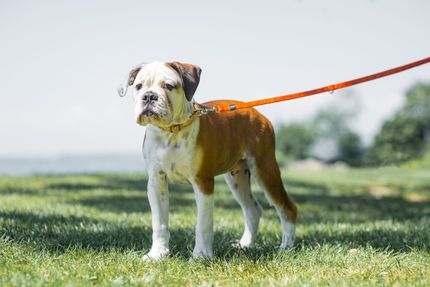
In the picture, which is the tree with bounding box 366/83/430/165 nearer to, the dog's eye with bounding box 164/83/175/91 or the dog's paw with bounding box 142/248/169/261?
the dog's paw with bounding box 142/248/169/261

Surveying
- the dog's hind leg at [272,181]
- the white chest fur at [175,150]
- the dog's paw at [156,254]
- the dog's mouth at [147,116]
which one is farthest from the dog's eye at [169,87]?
the dog's paw at [156,254]

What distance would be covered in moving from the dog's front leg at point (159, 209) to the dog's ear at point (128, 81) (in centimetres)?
68

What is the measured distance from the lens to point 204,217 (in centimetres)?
450

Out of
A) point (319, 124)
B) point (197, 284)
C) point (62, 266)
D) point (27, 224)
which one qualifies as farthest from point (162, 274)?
point (319, 124)

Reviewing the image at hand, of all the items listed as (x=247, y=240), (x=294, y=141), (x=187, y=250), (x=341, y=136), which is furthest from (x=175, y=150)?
(x=341, y=136)

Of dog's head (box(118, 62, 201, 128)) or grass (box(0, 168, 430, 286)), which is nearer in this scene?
grass (box(0, 168, 430, 286))

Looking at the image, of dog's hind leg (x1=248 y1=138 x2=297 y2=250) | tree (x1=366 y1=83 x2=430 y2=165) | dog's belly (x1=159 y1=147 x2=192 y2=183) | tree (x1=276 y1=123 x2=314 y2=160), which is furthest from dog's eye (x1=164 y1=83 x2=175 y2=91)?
tree (x1=276 y1=123 x2=314 y2=160)

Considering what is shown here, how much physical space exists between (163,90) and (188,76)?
0.86 feet

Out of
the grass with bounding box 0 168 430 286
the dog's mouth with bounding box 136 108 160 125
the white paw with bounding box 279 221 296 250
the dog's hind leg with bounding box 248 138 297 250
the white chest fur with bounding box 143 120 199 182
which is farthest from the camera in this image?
the white paw with bounding box 279 221 296 250

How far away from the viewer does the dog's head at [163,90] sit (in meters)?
4.04

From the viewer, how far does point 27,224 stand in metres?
5.75

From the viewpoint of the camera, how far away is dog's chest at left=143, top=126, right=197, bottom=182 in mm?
4387

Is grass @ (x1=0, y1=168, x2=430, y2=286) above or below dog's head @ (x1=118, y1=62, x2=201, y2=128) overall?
below

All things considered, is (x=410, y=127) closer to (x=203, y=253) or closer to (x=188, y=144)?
(x=203, y=253)
